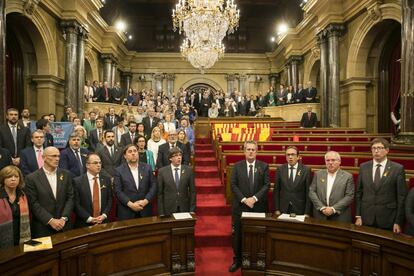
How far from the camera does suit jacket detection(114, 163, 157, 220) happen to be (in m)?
3.45

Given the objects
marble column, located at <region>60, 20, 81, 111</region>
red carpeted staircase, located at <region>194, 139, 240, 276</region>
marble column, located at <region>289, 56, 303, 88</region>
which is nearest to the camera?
red carpeted staircase, located at <region>194, 139, 240, 276</region>

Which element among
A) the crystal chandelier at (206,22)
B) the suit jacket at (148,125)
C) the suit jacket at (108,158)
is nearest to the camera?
the suit jacket at (108,158)

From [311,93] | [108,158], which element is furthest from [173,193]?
[311,93]

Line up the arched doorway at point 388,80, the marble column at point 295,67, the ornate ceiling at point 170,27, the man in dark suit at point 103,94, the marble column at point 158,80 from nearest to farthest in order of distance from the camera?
the arched doorway at point 388,80 < the man in dark suit at point 103,94 < the marble column at point 295,67 < the ornate ceiling at point 170,27 < the marble column at point 158,80

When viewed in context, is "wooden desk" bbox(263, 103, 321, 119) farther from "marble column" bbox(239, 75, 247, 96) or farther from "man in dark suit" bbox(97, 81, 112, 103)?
"man in dark suit" bbox(97, 81, 112, 103)

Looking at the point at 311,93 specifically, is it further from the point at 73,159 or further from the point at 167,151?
the point at 73,159

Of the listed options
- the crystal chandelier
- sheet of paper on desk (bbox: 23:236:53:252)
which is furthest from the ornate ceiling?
sheet of paper on desk (bbox: 23:236:53:252)

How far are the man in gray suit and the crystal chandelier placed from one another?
22.6ft

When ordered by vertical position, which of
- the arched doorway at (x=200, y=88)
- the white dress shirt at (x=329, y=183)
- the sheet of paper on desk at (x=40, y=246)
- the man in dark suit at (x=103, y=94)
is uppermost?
the arched doorway at (x=200, y=88)

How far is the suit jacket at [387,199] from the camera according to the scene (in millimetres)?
3080

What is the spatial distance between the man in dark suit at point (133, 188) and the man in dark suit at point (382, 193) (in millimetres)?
1922

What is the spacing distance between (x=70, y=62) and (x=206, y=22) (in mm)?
4212

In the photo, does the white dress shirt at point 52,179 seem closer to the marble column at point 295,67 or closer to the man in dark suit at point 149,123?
the man in dark suit at point 149,123

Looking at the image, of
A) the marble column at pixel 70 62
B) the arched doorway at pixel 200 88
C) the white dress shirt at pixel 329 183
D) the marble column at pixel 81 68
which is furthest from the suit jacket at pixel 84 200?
the arched doorway at pixel 200 88
